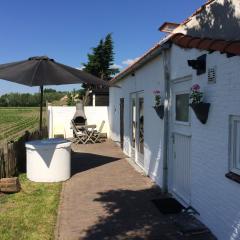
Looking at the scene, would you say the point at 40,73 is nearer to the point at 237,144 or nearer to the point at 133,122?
the point at 133,122

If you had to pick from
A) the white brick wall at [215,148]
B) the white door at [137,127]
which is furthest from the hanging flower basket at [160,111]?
the white door at [137,127]

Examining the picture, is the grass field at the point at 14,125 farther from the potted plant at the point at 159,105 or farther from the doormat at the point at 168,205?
the doormat at the point at 168,205

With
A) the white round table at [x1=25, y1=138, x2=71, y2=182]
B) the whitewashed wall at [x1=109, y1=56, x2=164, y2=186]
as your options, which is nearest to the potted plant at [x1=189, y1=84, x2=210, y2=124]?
the whitewashed wall at [x1=109, y1=56, x2=164, y2=186]

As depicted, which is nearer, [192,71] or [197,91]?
[197,91]

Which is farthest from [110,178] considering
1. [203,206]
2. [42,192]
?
[203,206]

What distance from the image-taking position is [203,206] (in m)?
6.03

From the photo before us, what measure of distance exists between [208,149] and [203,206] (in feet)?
3.03

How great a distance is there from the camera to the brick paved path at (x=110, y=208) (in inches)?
233

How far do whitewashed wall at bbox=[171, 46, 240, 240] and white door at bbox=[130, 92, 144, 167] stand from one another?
201 inches

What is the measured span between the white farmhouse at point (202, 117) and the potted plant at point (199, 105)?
0.06ft

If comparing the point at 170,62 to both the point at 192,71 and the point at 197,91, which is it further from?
the point at 197,91

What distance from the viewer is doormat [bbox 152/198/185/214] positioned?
6.93m

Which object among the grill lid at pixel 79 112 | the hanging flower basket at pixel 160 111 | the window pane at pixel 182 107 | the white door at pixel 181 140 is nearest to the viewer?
the white door at pixel 181 140

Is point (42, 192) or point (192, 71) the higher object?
point (192, 71)
